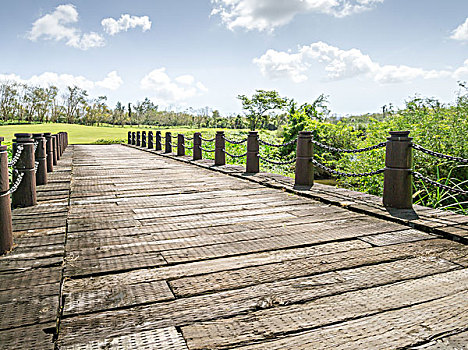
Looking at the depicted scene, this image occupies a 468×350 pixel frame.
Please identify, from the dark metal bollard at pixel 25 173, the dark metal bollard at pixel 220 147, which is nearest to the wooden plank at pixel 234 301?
the dark metal bollard at pixel 25 173

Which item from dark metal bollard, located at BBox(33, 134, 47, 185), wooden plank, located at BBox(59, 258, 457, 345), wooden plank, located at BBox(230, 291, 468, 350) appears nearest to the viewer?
wooden plank, located at BBox(230, 291, 468, 350)

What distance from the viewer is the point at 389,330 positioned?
195cm

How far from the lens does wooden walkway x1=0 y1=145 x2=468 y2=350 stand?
191 cm

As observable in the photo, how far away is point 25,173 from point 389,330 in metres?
4.01

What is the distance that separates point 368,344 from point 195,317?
32.7 inches

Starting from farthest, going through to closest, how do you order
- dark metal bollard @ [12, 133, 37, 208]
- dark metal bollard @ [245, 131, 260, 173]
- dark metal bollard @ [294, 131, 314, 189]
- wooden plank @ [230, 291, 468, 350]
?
dark metal bollard @ [245, 131, 260, 173] → dark metal bollard @ [294, 131, 314, 189] → dark metal bollard @ [12, 133, 37, 208] → wooden plank @ [230, 291, 468, 350]

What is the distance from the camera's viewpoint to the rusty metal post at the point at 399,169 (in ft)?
14.5

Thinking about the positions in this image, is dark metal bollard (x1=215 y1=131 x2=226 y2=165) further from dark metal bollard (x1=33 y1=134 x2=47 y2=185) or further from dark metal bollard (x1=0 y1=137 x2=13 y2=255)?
dark metal bollard (x1=0 y1=137 x2=13 y2=255)

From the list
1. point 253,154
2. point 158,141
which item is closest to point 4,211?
point 253,154

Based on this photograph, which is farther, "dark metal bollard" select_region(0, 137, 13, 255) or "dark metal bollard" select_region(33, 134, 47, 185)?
"dark metal bollard" select_region(33, 134, 47, 185)

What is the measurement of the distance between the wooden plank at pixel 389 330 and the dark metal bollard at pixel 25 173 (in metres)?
3.55

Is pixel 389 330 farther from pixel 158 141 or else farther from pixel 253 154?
pixel 158 141

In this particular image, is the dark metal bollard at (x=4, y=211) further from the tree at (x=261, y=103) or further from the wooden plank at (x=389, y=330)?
the tree at (x=261, y=103)

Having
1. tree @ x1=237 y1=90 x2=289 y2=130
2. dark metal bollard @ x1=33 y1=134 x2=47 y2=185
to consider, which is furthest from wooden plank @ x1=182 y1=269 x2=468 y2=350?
tree @ x1=237 y1=90 x2=289 y2=130
